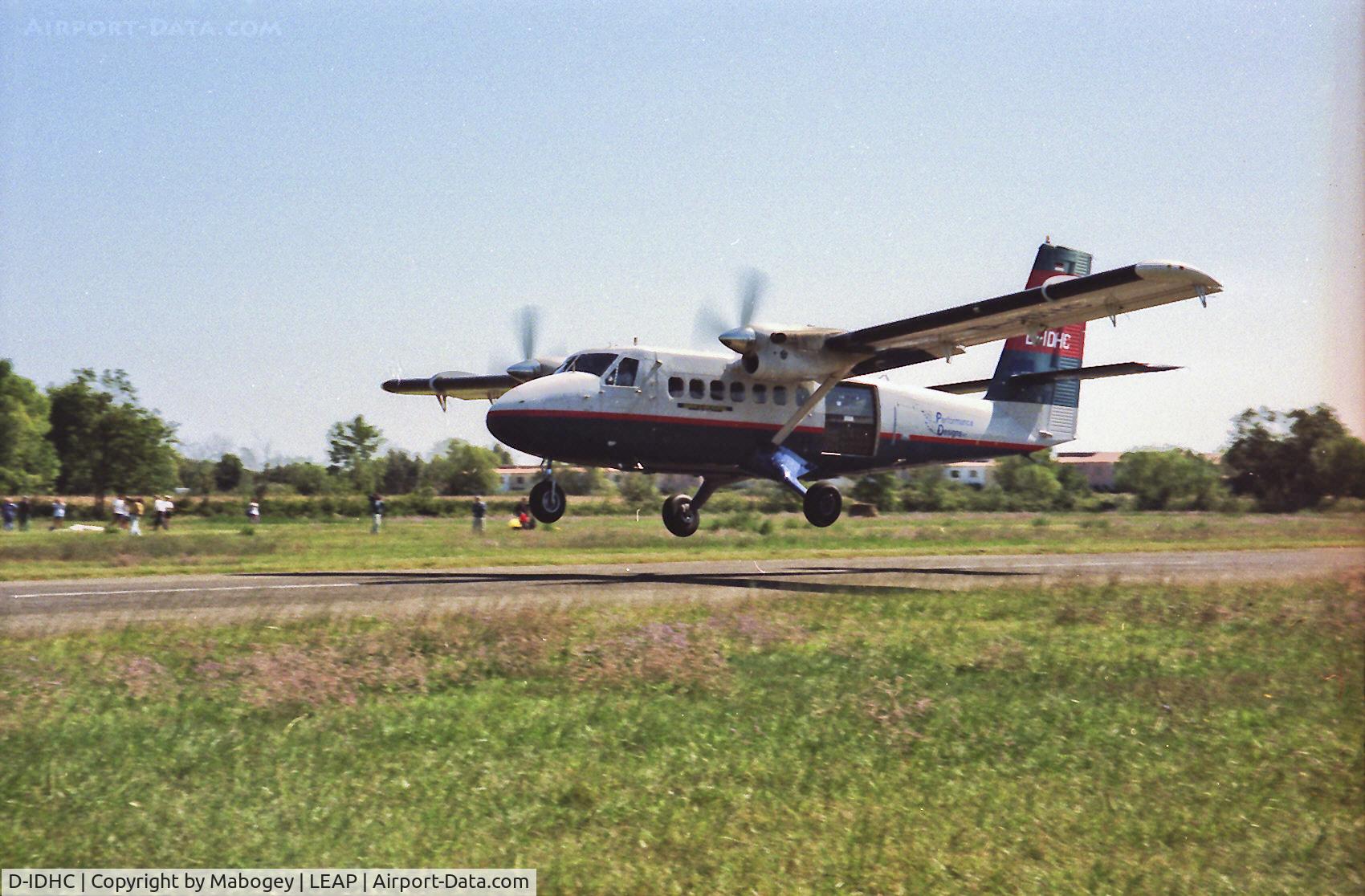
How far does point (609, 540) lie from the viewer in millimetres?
41812

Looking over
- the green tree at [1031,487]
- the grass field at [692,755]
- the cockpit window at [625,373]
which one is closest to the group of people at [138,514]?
the cockpit window at [625,373]

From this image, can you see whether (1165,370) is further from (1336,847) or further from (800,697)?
(1336,847)

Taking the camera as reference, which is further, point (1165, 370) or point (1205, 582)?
point (1205, 582)

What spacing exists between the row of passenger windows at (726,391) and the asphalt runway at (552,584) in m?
4.13

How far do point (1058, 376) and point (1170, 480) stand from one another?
1715 inches

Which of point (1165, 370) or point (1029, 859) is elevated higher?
point (1165, 370)

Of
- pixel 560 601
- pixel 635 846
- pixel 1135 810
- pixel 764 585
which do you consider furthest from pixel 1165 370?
pixel 635 846

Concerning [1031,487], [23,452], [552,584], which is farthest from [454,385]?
[23,452]

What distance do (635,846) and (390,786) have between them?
8.85 feet

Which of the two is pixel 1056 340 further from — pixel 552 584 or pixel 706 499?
pixel 552 584

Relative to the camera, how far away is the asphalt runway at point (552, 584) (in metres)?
21.3

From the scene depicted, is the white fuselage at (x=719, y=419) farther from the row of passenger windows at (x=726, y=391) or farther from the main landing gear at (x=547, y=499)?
the main landing gear at (x=547, y=499)

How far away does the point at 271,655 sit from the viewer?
16.1 m

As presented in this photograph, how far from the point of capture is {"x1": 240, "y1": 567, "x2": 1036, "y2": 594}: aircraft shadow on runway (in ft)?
88.4
